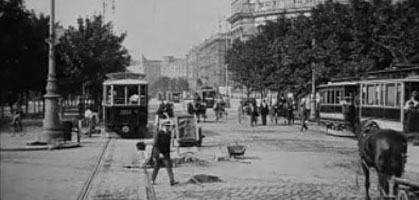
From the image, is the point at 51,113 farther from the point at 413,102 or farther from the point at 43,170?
the point at 413,102

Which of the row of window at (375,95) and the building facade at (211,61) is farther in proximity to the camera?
the building facade at (211,61)


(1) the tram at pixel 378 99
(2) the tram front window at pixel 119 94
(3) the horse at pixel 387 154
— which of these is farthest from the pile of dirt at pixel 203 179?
(2) the tram front window at pixel 119 94

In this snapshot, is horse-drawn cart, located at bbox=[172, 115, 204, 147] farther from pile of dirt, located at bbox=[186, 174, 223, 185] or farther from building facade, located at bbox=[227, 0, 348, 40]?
building facade, located at bbox=[227, 0, 348, 40]

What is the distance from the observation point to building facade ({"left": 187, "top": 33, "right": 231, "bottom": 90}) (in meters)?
110

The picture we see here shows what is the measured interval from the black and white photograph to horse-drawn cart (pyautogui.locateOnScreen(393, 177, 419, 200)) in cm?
→ 5

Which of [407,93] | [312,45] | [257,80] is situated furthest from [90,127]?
[257,80]

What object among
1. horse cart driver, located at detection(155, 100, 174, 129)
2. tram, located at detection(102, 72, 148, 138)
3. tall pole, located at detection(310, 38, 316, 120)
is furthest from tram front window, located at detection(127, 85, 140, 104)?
tall pole, located at detection(310, 38, 316, 120)

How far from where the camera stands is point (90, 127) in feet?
114

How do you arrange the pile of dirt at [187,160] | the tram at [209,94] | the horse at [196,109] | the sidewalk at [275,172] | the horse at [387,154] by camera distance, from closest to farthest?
1. the horse at [387,154]
2. the sidewalk at [275,172]
3. the pile of dirt at [187,160]
4. the horse at [196,109]
5. the tram at [209,94]

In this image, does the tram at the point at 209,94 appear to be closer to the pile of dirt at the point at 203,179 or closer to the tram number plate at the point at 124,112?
the tram number plate at the point at 124,112

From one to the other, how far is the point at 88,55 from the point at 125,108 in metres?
19.9

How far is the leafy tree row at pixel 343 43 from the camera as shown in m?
40.8

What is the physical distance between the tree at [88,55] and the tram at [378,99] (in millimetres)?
19019

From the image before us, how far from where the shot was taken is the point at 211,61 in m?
116
